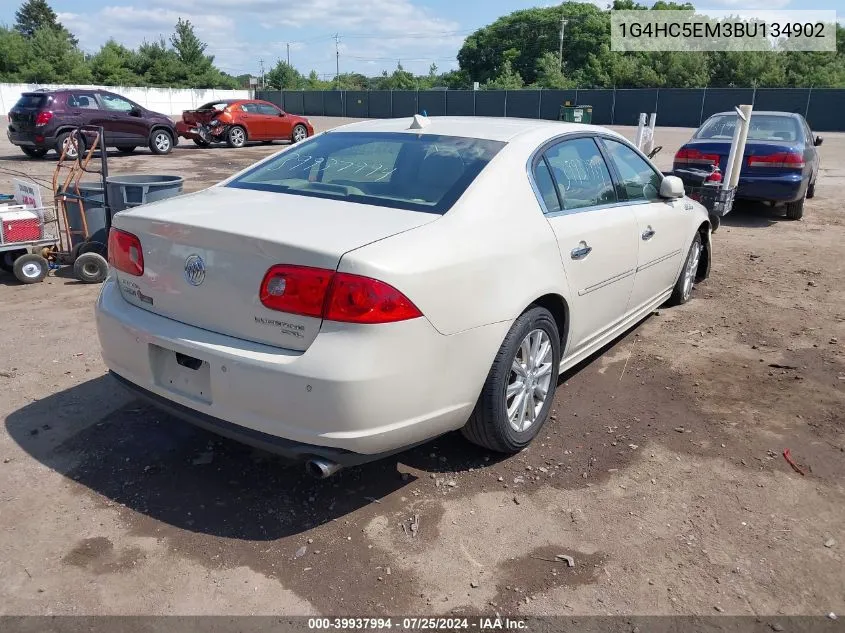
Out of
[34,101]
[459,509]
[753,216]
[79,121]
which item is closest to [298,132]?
[79,121]

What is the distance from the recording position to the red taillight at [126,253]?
3128 millimetres

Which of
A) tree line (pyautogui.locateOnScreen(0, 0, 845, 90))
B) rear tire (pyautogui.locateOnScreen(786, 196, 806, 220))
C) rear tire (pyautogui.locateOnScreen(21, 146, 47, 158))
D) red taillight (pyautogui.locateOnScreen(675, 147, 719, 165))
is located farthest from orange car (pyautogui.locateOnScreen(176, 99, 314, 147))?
tree line (pyautogui.locateOnScreen(0, 0, 845, 90))

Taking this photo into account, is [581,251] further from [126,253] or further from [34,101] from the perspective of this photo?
[34,101]

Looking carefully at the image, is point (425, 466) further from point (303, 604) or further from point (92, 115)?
point (92, 115)

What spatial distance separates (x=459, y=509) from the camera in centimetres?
308

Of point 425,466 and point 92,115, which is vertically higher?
point 92,115

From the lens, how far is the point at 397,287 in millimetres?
2605

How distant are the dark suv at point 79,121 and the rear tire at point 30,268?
10288 mm

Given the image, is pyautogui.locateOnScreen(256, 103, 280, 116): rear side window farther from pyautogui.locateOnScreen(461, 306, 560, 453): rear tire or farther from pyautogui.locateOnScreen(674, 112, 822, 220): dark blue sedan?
pyautogui.locateOnScreen(461, 306, 560, 453): rear tire

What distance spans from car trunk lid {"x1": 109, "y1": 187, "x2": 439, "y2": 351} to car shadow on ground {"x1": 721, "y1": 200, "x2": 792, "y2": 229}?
8537 millimetres

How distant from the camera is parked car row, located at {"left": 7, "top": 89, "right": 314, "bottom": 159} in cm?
1662

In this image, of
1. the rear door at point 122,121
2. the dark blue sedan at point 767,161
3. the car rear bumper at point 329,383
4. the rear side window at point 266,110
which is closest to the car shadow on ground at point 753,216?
the dark blue sedan at point 767,161

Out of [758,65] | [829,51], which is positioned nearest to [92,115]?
[758,65]

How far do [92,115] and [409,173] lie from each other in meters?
17.0
